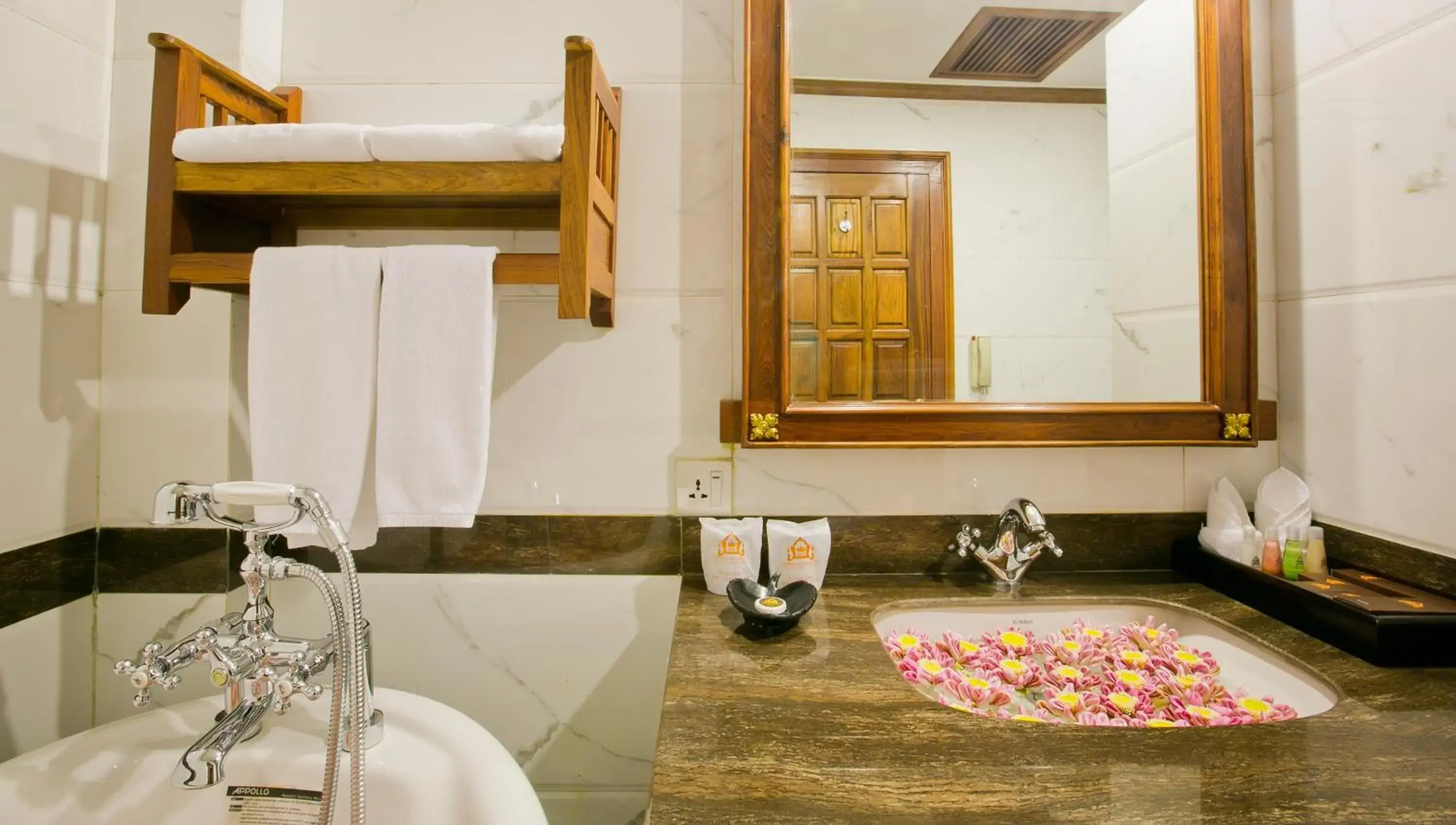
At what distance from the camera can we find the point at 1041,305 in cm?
113

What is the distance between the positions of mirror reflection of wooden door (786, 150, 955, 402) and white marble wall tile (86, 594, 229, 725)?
1054 mm

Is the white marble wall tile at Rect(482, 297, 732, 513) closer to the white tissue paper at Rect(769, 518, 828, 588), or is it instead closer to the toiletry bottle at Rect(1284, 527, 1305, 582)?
the white tissue paper at Rect(769, 518, 828, 588)

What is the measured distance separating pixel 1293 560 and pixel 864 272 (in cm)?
78

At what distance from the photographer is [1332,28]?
3.49 ft

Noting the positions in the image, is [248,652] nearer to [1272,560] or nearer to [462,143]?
[462,143]

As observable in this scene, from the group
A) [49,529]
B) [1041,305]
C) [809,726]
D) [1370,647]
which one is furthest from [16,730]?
[1370,647]

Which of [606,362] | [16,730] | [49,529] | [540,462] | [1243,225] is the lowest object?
[16,730]

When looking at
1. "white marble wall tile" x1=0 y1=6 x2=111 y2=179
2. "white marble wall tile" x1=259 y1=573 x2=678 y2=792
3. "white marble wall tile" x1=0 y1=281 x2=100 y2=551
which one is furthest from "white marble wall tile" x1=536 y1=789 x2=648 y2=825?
"white marble wall tile" x1=0 y1=6 x2=111 y2=179

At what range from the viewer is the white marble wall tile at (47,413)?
0.94 metres

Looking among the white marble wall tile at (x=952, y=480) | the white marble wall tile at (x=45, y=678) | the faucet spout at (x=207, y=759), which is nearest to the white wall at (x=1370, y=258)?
the white marble wall tile at (x=952, y=480)

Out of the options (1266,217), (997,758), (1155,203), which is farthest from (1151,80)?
(997,758)

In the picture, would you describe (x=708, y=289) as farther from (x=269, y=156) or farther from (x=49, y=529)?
(x=49, y=529)

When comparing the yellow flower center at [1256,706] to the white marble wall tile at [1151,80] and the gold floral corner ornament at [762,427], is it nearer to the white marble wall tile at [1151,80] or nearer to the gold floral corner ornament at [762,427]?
the gold floral corner ornament at [762,427]

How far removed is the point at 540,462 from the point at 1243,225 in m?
1.27
